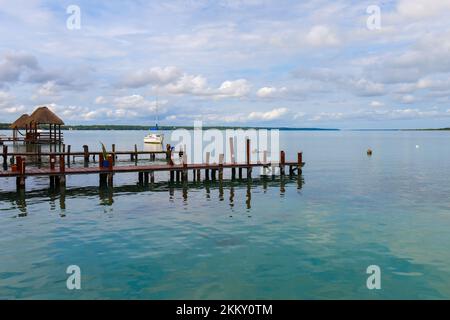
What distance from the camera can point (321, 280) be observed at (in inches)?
497

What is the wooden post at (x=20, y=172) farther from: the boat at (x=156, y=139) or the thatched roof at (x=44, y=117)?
the boat at (x=156, y=139)

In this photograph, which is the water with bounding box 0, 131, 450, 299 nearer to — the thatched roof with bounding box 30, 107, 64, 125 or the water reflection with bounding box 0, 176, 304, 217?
the water reflection with bounding box 0, 176, 304, 217

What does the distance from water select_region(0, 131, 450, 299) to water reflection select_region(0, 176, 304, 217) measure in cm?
21

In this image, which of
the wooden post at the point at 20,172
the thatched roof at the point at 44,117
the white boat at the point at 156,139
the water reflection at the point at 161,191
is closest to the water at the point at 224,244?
the water reflection at the point at 161,191

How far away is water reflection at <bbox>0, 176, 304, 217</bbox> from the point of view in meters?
25.4

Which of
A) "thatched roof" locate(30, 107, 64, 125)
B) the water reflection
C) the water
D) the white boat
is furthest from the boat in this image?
the water

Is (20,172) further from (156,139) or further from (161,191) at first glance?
(156,139)

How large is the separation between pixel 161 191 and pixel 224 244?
49.3ft

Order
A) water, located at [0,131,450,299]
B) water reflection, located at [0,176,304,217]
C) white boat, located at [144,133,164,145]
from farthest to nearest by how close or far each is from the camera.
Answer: white boat, located at [144,133,164,145] → water reflection, located at [0,176,304,217] → water, located at [0,131,450,299]

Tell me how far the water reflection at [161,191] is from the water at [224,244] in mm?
207

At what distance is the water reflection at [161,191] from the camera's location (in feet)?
83.5
